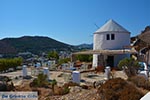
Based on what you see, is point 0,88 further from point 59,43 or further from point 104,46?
point 59,43

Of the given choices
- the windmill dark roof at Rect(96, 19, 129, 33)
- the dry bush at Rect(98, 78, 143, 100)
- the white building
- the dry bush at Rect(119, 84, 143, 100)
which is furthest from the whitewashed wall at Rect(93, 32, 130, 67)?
the dry bush at Rect(119, 84, 143, 100)

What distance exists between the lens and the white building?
3256 cm

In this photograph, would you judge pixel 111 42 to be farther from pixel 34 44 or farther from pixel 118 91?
pixel 34 44

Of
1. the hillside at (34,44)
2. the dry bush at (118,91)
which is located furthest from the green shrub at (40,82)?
the hillside at (34,44)

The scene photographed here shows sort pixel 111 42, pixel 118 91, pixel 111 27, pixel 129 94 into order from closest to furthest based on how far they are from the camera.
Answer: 1. pixel 129 94
2. pixel 118 91
3. pixel 111 42
4. pixel 111 27

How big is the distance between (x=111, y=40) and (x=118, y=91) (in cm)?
2381

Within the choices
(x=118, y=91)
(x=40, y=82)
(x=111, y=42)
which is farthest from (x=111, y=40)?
(x=118, y=91)

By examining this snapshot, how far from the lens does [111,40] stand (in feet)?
109

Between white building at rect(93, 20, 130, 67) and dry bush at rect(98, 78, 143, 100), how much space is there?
2197 cm

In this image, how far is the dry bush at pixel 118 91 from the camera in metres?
9.16

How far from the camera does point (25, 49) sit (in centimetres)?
7138

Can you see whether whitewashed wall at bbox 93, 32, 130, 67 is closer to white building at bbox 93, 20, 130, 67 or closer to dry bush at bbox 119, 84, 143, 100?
white building at bbox 93, 20, 130, 67

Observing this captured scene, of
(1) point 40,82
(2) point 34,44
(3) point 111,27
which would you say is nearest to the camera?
(1) point 40,82

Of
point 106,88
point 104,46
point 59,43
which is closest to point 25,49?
point 59,43
